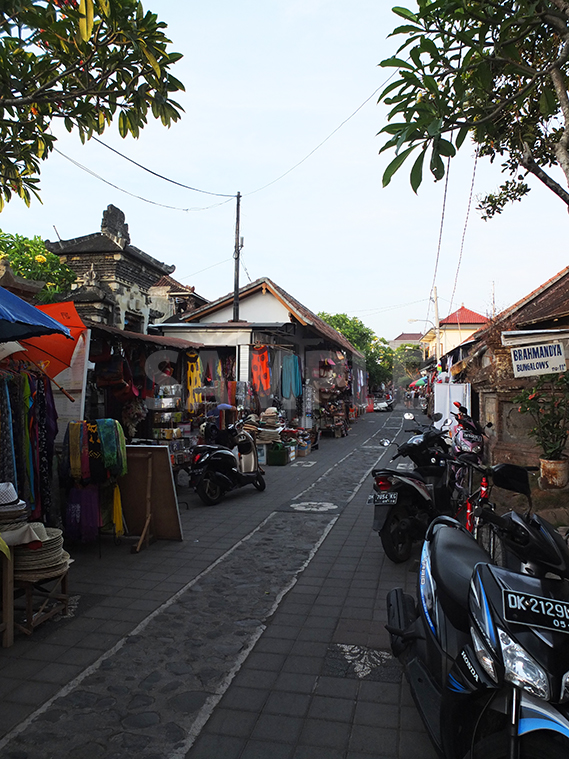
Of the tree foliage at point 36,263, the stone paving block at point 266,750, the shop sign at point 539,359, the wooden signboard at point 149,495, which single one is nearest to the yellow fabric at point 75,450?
the wooden signboard at point 149,495

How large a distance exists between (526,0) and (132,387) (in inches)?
283

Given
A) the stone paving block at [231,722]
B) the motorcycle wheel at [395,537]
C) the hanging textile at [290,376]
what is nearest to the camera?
the stone paving block at [231,722]

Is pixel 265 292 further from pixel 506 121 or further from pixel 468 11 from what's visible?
pixel 468 11

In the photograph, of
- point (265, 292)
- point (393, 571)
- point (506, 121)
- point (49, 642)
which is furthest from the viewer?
point (265, 292)

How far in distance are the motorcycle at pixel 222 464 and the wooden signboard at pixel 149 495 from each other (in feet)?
7.66

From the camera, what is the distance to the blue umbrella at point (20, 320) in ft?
14.5

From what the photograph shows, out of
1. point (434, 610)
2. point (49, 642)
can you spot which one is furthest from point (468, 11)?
point (49, 642)

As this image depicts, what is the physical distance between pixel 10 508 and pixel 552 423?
730 centimetres

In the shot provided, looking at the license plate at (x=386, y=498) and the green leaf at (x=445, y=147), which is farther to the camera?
the license plate at (x=386, y=498)

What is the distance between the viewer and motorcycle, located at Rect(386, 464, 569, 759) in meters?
1.96

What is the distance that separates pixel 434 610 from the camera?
114 inches

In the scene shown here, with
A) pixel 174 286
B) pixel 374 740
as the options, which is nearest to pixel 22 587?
pixel 374 740

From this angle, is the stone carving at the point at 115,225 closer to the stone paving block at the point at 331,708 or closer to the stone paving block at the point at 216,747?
the stone paving block at the point at 331,708

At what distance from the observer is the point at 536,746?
1951mm
